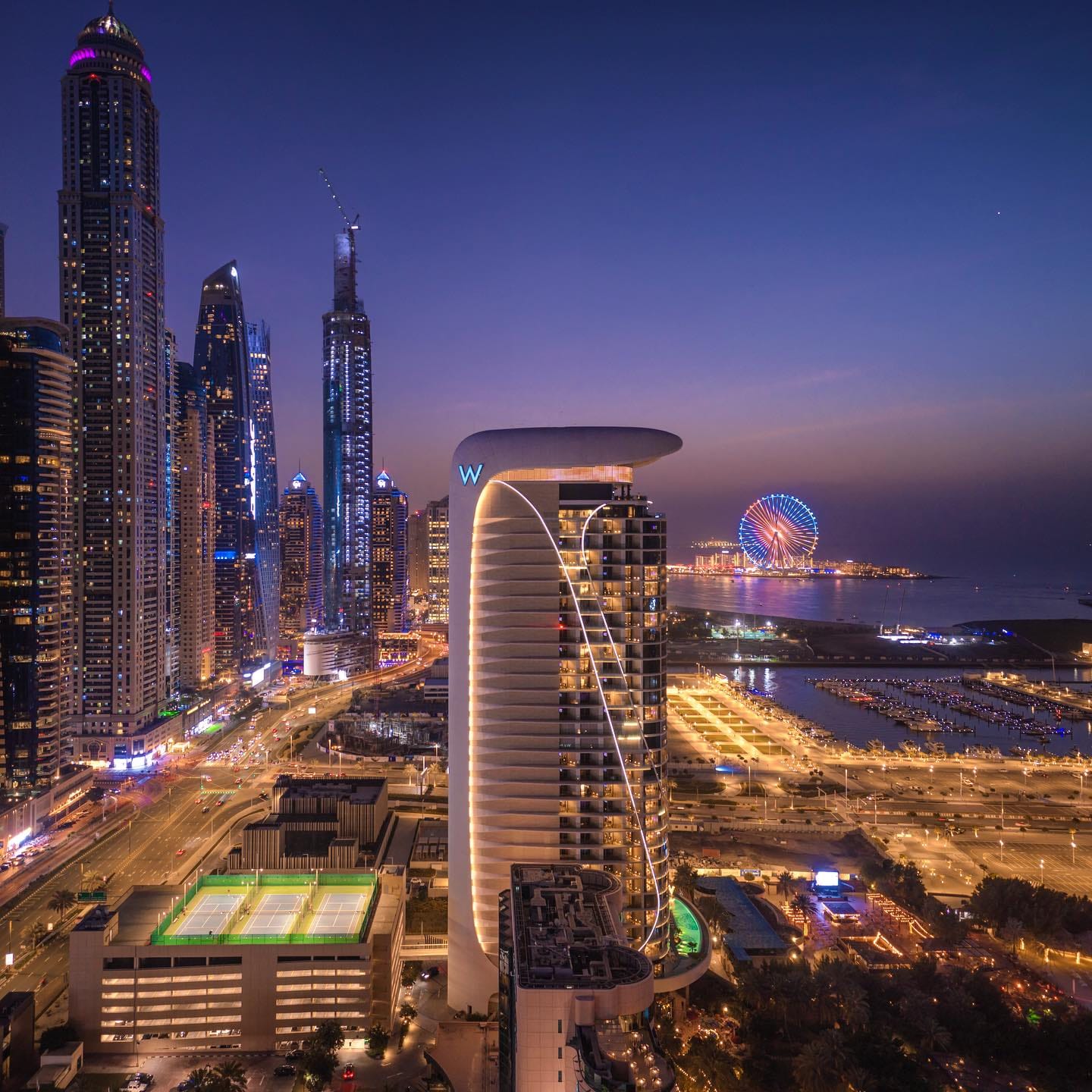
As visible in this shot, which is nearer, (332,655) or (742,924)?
(742,924)

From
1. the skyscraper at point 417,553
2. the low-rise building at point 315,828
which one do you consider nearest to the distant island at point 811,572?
the skyscraper at point 417,553

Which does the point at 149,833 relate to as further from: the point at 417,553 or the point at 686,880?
the point at 417,553

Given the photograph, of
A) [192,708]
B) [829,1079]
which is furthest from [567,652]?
[192,708]

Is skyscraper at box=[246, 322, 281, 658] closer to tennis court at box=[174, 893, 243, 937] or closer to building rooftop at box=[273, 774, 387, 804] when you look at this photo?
building rooftop at box=[273, 774, 387, 804]

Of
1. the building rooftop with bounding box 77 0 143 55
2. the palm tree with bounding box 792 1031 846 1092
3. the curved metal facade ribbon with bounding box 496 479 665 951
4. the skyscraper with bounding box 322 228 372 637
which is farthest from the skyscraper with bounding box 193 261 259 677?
the palm tree with bounding box 792 1031 846 1092

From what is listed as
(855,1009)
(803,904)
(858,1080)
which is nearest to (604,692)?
(855,1009)

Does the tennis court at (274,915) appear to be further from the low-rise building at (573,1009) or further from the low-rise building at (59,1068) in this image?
the low-rise building at (573,1009)

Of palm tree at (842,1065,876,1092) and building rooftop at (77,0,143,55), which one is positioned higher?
building rooftop at (77,0,143,55)
